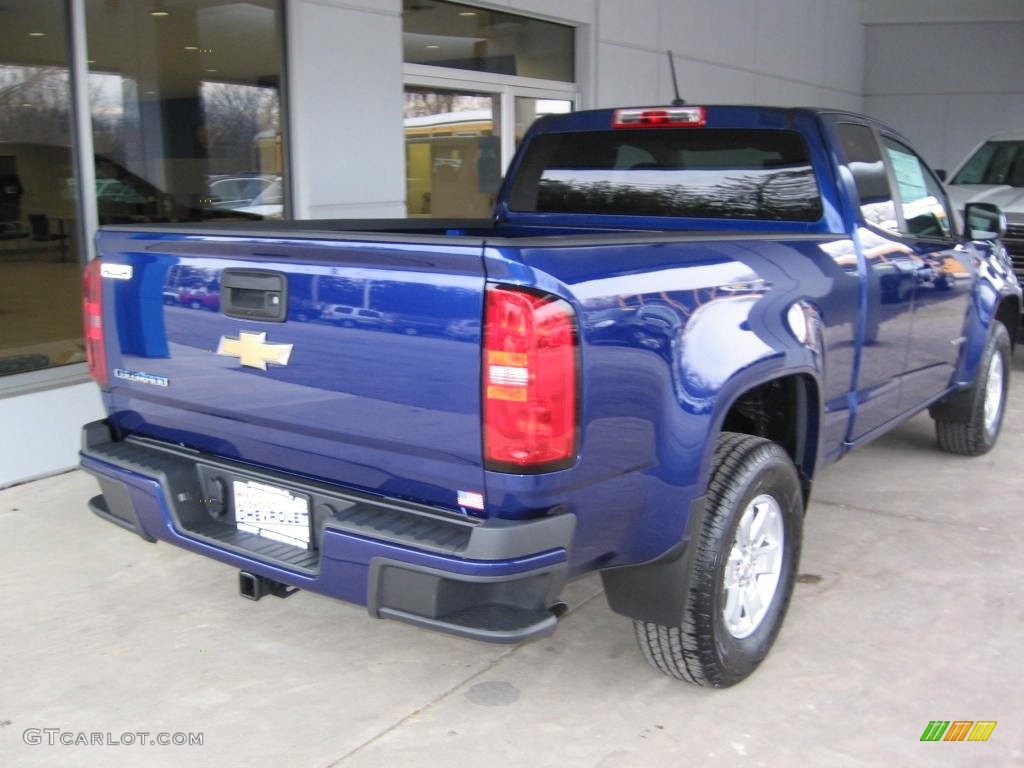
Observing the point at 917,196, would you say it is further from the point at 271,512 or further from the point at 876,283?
the point at 271,512

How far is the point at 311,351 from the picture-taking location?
2.81 meters

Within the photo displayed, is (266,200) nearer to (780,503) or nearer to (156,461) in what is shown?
(156,461)

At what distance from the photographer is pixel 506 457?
2.53m

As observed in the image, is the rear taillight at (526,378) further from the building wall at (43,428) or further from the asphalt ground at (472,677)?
the building wall at (43,428)

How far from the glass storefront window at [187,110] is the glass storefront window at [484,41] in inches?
64.8

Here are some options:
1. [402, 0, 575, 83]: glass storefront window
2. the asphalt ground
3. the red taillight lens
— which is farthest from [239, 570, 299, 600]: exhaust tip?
[402, 0, 575, 83]: glass storefront window

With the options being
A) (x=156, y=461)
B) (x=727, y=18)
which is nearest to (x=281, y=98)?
(x=156, y=461)

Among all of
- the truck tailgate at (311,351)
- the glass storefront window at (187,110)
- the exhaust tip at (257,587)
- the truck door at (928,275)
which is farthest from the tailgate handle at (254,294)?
the glass storefront window at (187,110)

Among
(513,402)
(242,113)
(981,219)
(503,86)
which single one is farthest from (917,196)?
(503,86)

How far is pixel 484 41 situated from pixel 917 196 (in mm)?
5177

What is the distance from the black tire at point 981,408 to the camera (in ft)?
19.1

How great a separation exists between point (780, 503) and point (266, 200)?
480 cm

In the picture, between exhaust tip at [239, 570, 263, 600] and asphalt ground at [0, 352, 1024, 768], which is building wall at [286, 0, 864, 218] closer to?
asphalt ground at [0, 352, 1024, 768]

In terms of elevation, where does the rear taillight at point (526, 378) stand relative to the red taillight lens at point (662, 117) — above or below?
below
